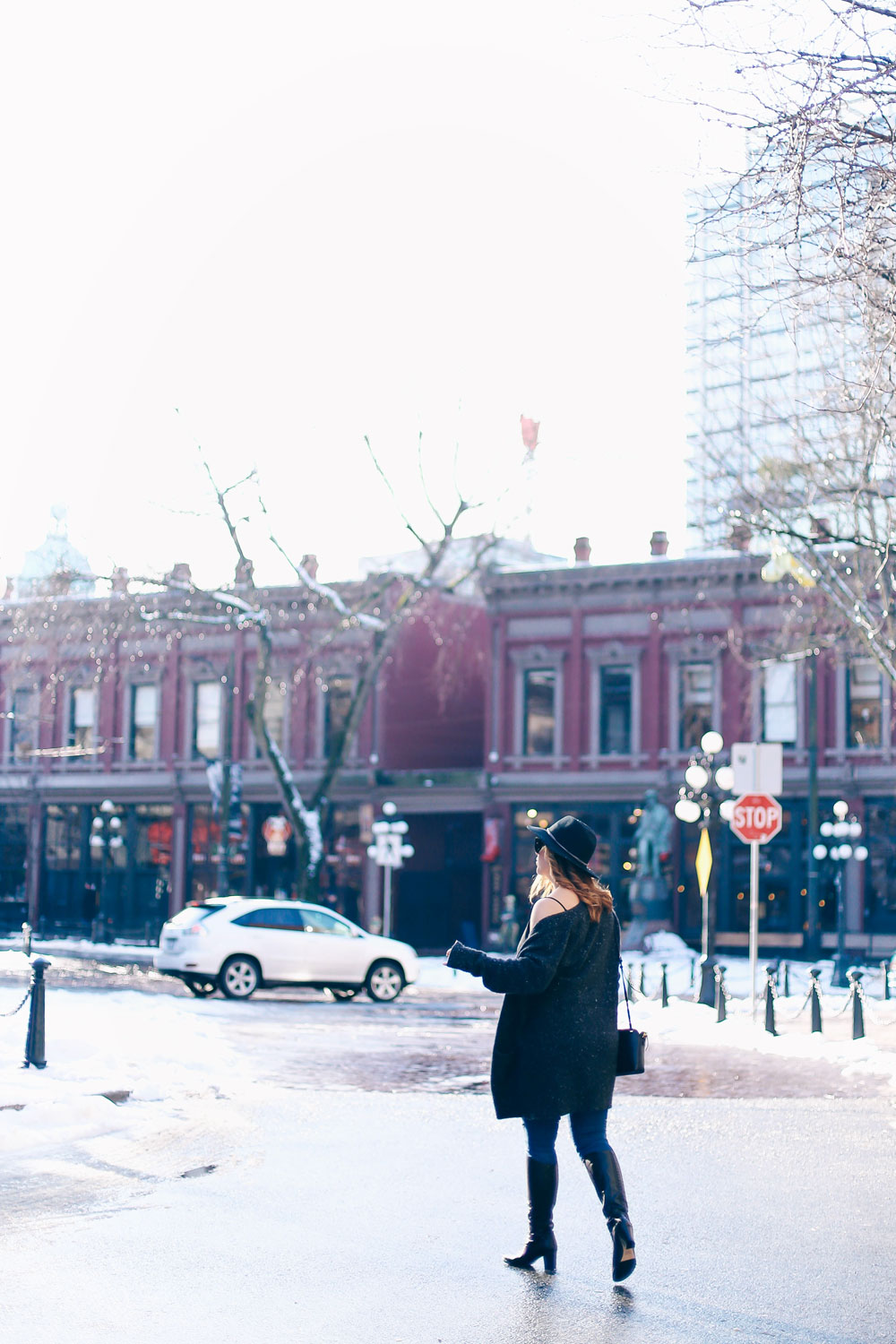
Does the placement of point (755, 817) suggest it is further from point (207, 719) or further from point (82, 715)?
point (82, 715)

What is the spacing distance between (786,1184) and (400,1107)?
4.09 m

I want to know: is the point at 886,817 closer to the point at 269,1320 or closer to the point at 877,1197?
the point at 877,1197

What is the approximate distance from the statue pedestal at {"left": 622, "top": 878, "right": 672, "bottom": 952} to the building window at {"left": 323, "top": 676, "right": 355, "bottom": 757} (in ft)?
37.0

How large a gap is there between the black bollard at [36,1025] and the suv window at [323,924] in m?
11.3

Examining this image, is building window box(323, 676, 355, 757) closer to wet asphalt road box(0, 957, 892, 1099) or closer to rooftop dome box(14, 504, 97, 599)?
rooftop dome box(14, 504, 97, 599)

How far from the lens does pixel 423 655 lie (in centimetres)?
4659

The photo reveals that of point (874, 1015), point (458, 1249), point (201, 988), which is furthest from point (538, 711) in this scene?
point (458, 1249)

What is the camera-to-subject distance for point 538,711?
4228 cm

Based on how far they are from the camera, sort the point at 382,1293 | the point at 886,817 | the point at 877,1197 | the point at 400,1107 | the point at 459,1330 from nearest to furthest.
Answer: the point at 459,1330 < the point at 382,1293 < the point at 877,1197 < the point at 400,1107 < the point at 886,817

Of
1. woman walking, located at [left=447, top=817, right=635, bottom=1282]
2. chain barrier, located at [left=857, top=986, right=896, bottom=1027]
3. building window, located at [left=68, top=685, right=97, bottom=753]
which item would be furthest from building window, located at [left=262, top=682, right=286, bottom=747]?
woman walking, located at [left=447, top=817, right=635, bottom=1282]

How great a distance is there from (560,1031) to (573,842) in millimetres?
795

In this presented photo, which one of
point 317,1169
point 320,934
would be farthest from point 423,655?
point 317,1169

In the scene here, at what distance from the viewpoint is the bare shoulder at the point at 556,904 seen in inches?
265

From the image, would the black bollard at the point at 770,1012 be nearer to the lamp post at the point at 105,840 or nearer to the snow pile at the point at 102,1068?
the snow pile at the point at 102,1068
